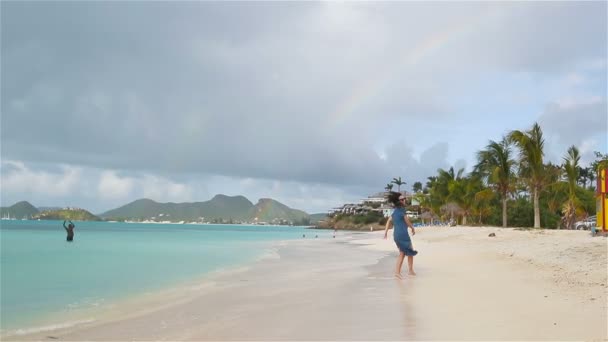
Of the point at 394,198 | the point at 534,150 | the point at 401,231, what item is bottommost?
the point at 401,231

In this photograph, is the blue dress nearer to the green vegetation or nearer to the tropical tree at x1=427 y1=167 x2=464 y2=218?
the green vegetation

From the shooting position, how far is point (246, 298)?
9734mm

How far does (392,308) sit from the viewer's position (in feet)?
23.9

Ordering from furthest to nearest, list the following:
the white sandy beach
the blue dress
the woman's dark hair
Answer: the blue dress
the woman's dark hair
the white sandy beach

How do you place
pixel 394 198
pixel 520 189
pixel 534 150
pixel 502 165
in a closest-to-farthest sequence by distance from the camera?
1. pixel 394 198
2. pixel 534 150
3. pixel 502 165
4. pixel 520 189

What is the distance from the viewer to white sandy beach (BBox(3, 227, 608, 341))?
574 centimetres

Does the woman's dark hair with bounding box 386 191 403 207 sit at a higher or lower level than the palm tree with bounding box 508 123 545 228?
lower

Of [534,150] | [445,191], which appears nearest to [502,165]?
[534,150]

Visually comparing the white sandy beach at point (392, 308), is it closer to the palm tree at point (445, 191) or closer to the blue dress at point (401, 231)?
the blue dress at point (401, 231)

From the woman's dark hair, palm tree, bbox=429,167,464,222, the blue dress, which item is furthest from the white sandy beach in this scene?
palm tree, bbox=429,167,464,222

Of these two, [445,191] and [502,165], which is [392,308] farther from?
[445,191]

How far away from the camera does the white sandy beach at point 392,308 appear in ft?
18.8

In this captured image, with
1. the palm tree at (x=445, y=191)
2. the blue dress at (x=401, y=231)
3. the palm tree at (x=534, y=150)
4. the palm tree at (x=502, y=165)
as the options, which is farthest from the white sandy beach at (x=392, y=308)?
the palm tree at (x=445, y=191)

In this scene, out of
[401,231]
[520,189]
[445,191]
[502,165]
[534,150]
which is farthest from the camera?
[445,191]
